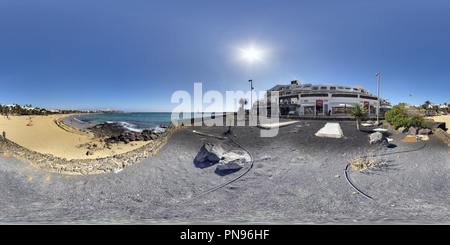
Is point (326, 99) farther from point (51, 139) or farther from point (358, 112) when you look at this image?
point (51, 139)

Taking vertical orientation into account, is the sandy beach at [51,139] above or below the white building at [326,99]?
below

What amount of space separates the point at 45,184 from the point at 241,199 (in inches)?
165

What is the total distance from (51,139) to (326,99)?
814cm

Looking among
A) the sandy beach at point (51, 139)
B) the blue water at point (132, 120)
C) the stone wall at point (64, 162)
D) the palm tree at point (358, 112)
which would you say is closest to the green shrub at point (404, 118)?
the palm tree at point (358, 112)

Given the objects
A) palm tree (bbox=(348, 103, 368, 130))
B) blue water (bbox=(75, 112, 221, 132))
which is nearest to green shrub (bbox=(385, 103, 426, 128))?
palm tree (bbox=(348, 103, 368, 130))

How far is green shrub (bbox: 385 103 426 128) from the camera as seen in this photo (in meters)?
4.07

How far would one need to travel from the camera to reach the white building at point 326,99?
14.6 feet

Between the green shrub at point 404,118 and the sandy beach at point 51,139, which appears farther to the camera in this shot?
the green shrub at point 404,118

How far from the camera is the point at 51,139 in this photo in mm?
3475

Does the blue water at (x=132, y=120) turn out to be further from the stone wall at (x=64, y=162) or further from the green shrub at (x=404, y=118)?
the green shrub at (x=404, y=118)

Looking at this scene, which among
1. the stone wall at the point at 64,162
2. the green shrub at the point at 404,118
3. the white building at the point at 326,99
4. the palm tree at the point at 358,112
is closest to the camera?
the stone wall at the point at 64,162

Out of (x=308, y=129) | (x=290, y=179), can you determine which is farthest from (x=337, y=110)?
(x=290, y=179)

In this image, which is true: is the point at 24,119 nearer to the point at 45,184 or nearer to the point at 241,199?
the point at 45,184

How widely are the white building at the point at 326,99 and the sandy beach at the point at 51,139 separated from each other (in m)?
5.42
